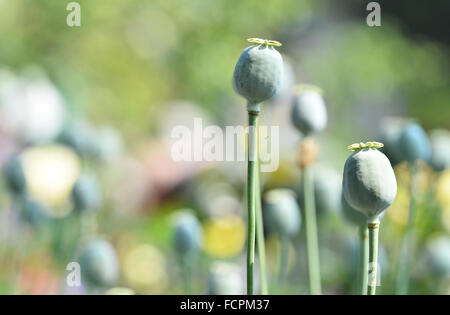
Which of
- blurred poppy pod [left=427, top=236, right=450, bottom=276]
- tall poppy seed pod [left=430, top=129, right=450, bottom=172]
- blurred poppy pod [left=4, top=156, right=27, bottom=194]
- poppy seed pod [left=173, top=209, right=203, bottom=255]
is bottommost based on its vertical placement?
blurred poppy pod [left=427, top=236, right=450, bottom=276]

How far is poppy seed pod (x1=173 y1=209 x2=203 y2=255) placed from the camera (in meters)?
0.53

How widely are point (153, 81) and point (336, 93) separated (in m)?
0.80

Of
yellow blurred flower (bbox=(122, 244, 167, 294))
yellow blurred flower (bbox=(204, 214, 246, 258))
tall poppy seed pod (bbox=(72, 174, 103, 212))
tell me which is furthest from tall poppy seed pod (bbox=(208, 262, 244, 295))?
yellow blurred flower (bbox=(204, 214, 246, 258))

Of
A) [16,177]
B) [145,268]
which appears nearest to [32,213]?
[16,177]

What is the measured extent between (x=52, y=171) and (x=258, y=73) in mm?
1056

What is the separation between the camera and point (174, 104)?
95.3 inches

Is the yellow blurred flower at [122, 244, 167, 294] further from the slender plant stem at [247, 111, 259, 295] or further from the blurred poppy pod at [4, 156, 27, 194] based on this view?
the slender plant stem at [247, 111, 259, 295]

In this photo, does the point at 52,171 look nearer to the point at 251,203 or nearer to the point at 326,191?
the point at 326,191

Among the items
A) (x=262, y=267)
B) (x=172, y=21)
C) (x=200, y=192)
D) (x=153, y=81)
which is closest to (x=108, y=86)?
(x=153, y=81)

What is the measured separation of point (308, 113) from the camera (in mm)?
459

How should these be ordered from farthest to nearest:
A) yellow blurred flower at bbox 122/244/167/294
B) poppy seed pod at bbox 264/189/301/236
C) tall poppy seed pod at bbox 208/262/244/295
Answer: yellow blurred flower at bbox 122/244/167/294
poppy seed pod at bbox 264/189/301/236
tall poppy seed pod at bbox 208/262/244/295

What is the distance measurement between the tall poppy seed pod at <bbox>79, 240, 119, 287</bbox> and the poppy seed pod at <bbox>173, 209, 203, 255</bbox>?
0.22 ft

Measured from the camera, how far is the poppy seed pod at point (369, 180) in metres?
0.30

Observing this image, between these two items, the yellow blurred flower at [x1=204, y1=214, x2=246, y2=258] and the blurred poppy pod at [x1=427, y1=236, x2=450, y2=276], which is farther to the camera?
the yellow blurred flower at [x1=204, y1=214, x2=246, y2=258]
